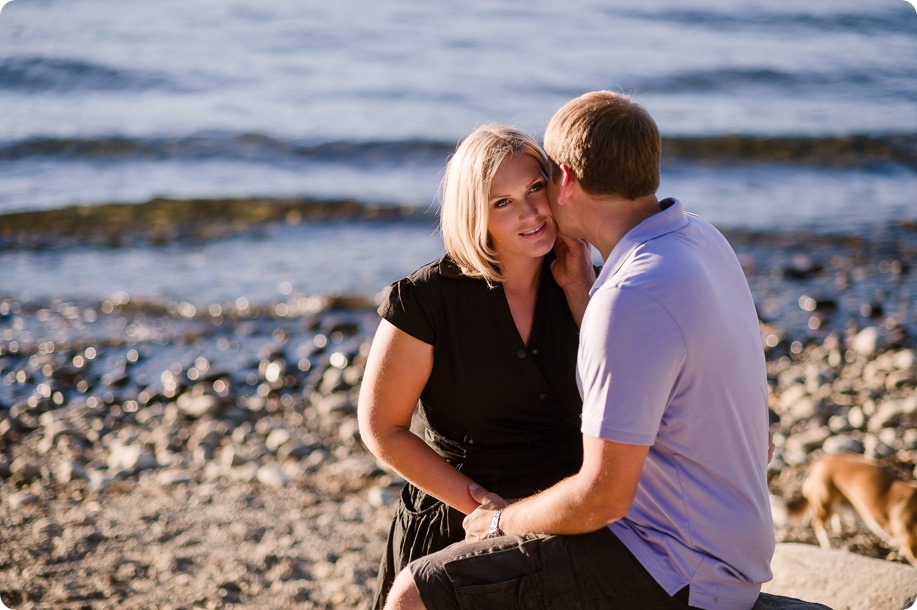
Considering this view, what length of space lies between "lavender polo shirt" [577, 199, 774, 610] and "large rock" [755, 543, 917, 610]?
1.24m

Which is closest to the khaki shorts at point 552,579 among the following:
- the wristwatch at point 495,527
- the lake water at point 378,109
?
the wristwatch at point 495,527

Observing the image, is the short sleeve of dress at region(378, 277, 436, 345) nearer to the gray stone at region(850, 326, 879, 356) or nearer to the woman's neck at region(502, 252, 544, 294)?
the woman's neck at region(502, 252, 544, 294)

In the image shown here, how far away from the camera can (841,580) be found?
383 centimetres

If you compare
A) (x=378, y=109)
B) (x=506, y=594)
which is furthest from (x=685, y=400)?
(x=378, y=109)

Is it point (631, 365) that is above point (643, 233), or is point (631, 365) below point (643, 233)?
below

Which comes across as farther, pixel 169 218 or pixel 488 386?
pixel 169 218

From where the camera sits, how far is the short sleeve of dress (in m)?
3.17

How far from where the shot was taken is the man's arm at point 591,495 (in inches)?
94.9

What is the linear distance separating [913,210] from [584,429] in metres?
10.7

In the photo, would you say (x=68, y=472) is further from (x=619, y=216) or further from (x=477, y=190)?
(x=619, y=216)

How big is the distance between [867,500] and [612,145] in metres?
3.22

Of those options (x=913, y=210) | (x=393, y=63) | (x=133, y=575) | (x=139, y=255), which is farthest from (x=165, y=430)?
(x=393, y=63)

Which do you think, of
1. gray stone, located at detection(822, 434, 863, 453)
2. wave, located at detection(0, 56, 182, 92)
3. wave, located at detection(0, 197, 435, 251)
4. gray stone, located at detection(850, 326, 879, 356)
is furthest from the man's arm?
wave, located at detection(0, 56, 182, 92)

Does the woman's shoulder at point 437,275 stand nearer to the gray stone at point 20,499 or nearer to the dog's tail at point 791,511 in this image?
the dog's tail at point 791,511
